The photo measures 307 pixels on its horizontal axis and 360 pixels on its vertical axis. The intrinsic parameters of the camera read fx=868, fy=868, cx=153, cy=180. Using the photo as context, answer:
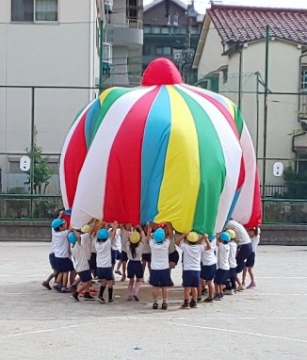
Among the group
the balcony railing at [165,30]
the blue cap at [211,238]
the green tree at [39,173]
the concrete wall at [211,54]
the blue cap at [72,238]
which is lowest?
the blue cap at [72,238]

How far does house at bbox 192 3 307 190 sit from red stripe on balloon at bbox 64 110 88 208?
10.1 meters

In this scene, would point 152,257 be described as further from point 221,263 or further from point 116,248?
point 116,248

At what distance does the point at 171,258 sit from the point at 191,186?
4.55ft

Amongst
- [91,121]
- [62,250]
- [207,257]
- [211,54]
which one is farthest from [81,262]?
[211,54]

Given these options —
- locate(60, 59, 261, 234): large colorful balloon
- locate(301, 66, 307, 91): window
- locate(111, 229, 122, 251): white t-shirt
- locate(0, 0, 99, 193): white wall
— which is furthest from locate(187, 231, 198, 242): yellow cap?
locate(0, 0, 99, 193): white wall

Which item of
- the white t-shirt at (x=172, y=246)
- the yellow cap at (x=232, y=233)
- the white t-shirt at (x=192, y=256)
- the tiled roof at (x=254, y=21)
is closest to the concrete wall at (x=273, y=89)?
the tiled roof at (x=254, y=21)

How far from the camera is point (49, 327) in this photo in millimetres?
10672

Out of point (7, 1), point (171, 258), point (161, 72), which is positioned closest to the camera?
point (171, 258)

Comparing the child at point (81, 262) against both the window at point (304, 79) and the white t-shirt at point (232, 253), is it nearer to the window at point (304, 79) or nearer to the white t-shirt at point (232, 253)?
the white t-shirt at point (232, 253)

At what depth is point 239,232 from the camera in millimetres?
13906

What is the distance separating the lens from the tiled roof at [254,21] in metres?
31.0

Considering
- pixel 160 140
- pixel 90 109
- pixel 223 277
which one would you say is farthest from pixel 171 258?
pixel 90 109

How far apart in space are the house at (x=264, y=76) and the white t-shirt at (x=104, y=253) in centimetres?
1145

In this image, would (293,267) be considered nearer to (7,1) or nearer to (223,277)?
(223,277)
